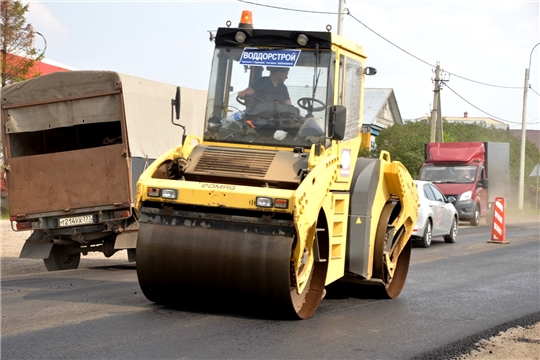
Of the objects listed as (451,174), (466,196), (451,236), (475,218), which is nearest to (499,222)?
(451,236)

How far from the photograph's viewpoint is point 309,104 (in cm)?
904

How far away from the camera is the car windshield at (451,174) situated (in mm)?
30734

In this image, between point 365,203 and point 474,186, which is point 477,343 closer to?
point 365,203

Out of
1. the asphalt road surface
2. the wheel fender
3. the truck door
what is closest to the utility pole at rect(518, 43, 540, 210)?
the truck door

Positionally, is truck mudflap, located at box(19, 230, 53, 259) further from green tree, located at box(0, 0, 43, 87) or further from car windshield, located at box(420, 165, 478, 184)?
car windshield, located at box(420, 165, 478, 184)

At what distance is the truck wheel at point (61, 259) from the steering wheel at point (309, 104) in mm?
6580

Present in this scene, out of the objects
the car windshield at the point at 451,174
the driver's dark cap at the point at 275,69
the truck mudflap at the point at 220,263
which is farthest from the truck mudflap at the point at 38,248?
the car windshield at the point at 451,174

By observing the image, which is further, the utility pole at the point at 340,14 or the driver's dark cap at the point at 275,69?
the utility pole at the point at 340,14

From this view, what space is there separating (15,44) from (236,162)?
966 inches

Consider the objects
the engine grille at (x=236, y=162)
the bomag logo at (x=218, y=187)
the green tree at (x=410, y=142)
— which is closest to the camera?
the bomag logo at (x=218, y=187)

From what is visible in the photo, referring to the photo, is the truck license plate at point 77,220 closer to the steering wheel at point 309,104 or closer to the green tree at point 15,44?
the steering wheel at point 309,104

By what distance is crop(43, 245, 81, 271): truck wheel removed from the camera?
13.9m

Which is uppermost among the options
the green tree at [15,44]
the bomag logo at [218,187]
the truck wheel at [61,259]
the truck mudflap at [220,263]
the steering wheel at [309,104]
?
the green tree at [15,44]

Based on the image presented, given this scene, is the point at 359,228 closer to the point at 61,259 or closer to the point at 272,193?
the point at 272,193
